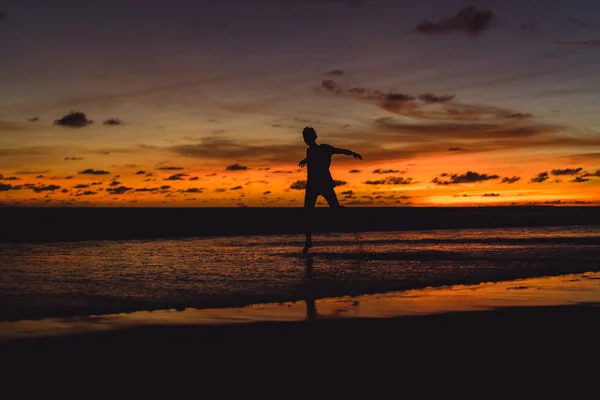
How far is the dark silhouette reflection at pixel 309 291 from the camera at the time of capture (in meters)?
6.60

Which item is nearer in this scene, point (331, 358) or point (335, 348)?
point (331, 358)

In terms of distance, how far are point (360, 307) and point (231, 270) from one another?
424cm

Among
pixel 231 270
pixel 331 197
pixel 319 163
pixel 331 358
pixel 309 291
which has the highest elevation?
pixel 319 163

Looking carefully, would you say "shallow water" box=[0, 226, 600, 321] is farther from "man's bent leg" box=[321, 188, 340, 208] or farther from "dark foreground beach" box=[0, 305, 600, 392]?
"dark foreground beach" box=[0, 305, 600, 392]

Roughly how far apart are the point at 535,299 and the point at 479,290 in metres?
1.02

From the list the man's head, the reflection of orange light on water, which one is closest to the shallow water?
the reflection of orange light on water

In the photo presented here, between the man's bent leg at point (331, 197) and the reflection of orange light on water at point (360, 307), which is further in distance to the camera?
the man's bent leg at point (331, 197)

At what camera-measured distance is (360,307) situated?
23.1 feet

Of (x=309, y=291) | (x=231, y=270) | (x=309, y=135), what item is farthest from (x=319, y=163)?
(x=309, y=291)

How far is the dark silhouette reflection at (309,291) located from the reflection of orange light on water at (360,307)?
2 centimetres

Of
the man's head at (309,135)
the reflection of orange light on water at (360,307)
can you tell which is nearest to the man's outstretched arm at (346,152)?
the man's head at (309,135)

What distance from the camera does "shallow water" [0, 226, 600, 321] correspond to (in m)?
7.75

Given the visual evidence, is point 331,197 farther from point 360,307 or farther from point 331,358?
point 331,358

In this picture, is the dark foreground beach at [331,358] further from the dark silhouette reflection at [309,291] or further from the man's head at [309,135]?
the man's head at [309,135]
